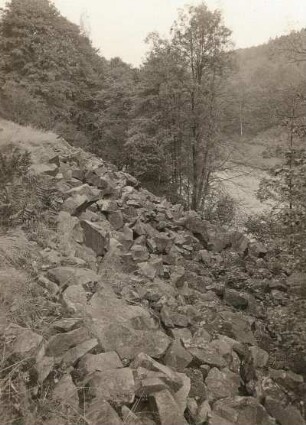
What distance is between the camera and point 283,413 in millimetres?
4930

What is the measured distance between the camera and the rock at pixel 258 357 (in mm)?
5966

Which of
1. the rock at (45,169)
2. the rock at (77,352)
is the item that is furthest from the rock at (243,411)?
the rock at (45,169)

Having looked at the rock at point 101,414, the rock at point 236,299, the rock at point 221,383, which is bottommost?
the rock at point 236,299

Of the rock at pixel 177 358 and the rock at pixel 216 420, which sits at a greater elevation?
the rock at pixel 177 358

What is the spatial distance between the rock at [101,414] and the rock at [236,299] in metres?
5.16

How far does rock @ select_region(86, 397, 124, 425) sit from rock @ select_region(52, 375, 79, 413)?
13cm

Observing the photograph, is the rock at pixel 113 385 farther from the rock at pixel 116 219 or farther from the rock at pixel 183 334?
the rock at pixel 116 219

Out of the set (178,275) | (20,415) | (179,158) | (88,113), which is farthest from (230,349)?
(88,113)

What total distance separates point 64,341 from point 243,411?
2.07m

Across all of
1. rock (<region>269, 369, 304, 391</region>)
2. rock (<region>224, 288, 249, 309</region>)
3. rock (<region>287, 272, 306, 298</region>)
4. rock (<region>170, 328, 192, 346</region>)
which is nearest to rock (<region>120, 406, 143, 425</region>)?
rock (<region>170, 328, 192, 346</region>)

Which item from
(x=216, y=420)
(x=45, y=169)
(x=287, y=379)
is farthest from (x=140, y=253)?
(x=216, y=420)

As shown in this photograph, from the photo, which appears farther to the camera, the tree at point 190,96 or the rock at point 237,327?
the tree at point 190,96

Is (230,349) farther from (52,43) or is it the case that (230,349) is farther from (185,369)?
(52,43)

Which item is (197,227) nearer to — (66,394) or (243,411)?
(243,411)
